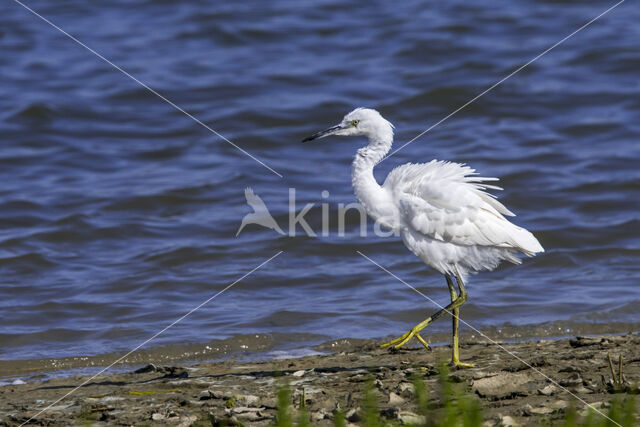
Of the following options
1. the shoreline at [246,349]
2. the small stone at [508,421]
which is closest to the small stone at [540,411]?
the small stone at [508,421]

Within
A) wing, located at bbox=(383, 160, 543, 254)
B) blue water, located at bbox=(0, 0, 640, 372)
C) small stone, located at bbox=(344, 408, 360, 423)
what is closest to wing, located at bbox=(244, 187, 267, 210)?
blue water, located at bbox=(0, 0, 640, 372)

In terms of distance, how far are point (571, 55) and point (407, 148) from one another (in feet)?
18.3

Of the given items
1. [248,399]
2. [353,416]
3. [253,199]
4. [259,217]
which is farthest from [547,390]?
[253,199]

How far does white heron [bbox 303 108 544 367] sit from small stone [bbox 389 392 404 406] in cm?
119

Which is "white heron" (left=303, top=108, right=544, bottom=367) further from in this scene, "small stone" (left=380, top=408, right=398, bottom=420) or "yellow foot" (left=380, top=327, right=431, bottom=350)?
"small stone" (left=380, top=408, right=398, bottom=420)

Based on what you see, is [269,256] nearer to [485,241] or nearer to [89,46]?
[485,241]

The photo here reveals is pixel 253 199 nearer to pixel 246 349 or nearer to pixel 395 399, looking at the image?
pixel 246 349

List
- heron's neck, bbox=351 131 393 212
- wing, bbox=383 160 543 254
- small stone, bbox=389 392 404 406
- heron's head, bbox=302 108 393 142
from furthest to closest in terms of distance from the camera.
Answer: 1. heron's head, bbox=302 108 393 142
2. heron's neck, bbox=351 131 393 212
3. wing, bbox=383 160 543 254
4. small stone, bbox=389 392 404 406

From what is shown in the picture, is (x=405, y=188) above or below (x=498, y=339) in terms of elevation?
above

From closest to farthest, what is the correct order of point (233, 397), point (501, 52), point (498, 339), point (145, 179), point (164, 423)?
point (164, 423)
point (233, 397)
point (498, 339)
point (145, 179)
point (501, 52)

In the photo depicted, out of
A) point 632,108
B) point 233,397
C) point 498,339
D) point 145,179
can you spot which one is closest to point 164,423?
point 233,397

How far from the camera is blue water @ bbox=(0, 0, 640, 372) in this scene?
845 cm

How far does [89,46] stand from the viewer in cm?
1733

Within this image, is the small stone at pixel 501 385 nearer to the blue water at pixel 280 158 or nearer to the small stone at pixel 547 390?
the small stone at pixel 547 390
